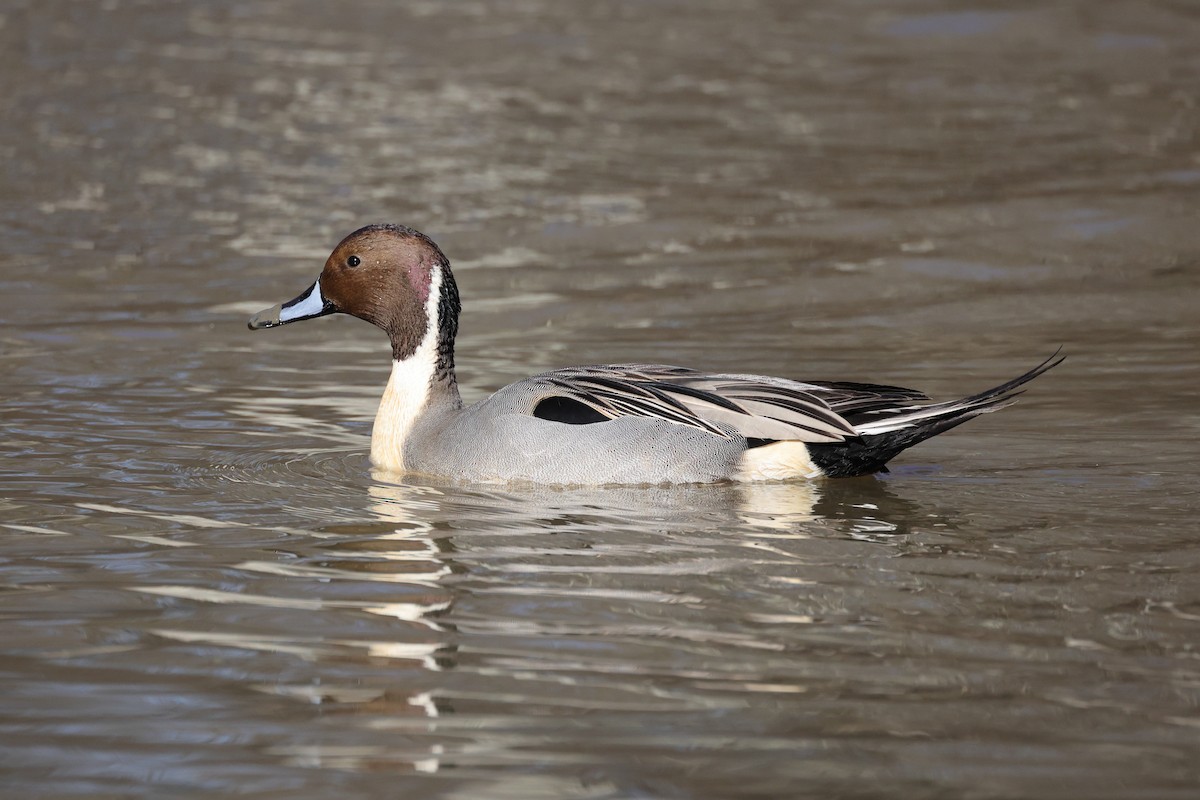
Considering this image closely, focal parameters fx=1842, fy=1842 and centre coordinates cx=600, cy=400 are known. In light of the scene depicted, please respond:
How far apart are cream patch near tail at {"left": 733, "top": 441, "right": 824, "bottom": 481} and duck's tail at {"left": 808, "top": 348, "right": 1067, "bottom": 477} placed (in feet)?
0.13

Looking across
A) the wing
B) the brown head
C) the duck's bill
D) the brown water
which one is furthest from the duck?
the duck's bill

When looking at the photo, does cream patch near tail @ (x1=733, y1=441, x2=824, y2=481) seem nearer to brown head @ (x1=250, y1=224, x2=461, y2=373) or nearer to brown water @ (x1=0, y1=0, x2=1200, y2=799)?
brown water @ (x1=0, y1=0, x2=1200, y2=799)

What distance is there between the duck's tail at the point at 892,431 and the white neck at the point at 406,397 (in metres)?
1.52

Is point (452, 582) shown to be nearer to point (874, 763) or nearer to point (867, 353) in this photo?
point (874, 763)

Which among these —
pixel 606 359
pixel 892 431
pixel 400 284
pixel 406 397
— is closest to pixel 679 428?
pixel 892 431

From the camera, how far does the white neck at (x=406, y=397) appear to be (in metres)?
Result: 6.84

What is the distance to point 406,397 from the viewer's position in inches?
273

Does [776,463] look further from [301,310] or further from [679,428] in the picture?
[301,310]

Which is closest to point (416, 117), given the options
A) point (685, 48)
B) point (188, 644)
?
point (685, 48)

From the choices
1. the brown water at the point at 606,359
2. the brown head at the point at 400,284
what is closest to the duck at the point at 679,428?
the brown water at the point at 606,359

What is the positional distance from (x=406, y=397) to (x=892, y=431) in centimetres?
185

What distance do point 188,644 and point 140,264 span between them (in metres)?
6.55

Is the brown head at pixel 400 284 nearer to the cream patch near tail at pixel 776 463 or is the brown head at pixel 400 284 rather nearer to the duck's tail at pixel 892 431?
the cream patch near tail at pixel 776 463

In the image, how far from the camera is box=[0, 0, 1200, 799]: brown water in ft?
13.4
